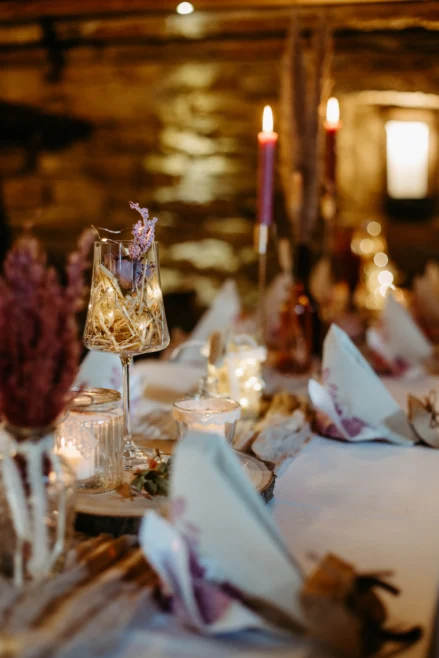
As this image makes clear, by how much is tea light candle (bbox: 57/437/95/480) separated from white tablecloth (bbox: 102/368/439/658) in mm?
294

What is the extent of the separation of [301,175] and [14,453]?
161cm

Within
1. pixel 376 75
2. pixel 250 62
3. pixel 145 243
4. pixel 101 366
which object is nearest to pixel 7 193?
pixel 250 62

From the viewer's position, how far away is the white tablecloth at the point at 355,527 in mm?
741

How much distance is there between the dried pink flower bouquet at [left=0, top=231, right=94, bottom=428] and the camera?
2.61 feet

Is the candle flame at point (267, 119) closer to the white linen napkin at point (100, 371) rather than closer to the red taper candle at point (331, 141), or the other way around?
the red taper candle at point (331, 141)

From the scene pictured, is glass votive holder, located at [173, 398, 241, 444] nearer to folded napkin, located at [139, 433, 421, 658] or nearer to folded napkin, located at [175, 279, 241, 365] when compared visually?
folded napkin, located at [139, 433, 421, 658]

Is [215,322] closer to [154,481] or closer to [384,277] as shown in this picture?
[384,277]

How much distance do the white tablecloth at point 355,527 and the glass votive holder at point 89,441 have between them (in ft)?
0.90

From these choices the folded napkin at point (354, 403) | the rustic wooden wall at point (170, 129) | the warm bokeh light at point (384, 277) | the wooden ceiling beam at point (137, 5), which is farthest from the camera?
Answer: the rustic wooden wall at point (170, 129)

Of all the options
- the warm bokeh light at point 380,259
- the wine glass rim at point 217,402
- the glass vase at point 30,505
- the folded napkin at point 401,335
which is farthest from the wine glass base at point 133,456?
the warm bokeh light at point 380,259

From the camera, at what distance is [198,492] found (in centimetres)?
77

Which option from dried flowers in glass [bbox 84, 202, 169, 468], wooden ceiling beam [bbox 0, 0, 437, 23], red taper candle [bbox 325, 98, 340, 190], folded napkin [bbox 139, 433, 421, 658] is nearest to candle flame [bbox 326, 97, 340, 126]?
red taper candle [bbox 325, 98, 340, 190]

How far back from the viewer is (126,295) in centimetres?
115

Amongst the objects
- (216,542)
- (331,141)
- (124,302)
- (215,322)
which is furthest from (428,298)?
(216,542)
